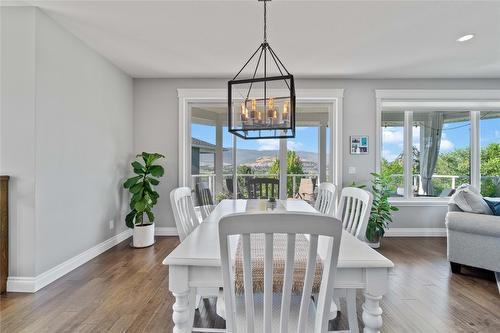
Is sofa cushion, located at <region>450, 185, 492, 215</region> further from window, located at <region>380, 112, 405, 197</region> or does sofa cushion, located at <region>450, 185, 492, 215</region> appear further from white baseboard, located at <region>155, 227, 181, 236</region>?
white baseboard, located at <region>155, 227, 181, 236</region>

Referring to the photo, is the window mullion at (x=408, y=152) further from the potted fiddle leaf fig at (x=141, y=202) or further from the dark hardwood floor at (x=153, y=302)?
the potted fiddle leaf fig at (x=141, y=202)

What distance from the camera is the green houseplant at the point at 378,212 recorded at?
3.78m

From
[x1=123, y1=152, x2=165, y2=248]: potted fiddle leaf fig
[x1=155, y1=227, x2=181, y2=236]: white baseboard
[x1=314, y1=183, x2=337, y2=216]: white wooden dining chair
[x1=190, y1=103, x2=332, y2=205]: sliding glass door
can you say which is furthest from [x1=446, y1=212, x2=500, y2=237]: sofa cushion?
[x1=155, y1=227, x2=181, y2=236]: white baseboard

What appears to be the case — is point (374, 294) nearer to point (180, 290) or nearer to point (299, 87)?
point (180, 290)

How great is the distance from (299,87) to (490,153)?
11.2 ft

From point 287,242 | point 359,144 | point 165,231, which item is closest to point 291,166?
point 359,144

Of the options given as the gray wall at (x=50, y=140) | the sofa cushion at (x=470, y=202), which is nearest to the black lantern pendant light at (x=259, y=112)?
the gray wall at (x=50, y=140)

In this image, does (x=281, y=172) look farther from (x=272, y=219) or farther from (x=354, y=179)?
(x=272, y=219)

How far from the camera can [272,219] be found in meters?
0.84

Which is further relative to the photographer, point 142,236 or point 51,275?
point 142,236

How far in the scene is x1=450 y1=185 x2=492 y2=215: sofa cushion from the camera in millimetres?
2812

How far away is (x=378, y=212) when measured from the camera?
3869 mm

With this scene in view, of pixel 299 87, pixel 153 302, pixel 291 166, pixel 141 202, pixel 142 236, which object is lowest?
pixel 153 302

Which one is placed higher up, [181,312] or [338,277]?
[338,277]
